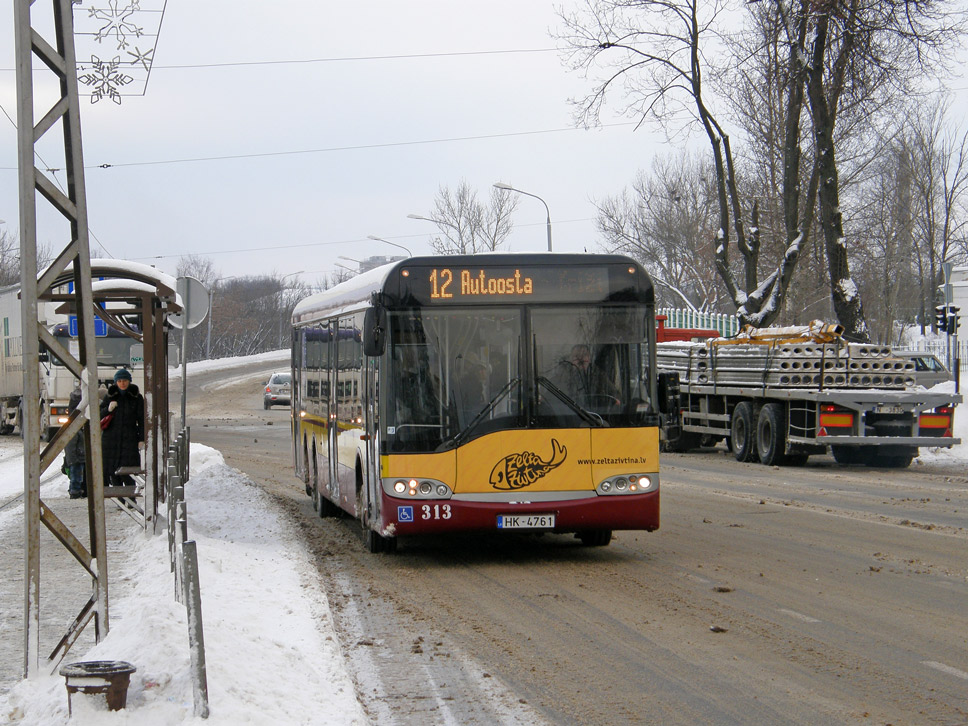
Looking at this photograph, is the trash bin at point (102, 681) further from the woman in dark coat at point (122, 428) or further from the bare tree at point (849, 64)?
the bare tree at point (849, 64)

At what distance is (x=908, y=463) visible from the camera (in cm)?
2230

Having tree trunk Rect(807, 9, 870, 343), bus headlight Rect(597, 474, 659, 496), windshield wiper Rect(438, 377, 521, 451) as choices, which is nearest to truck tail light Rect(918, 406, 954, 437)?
tree trunk Rect(807, 9, 870, 343)

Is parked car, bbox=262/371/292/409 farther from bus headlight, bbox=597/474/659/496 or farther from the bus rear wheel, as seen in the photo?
bus headlight, bbox=597/474/659/496

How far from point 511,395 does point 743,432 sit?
13921 mm

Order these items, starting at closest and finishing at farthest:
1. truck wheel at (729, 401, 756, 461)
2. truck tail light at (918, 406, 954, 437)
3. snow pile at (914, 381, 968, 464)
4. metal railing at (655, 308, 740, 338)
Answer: truck tail light at (918, 406, 954, 437)
truck wheel at (729, 401, 756, 461)
snow pile at (914, 381, 968, 464)
metal railing at (655, 308, 740, 338)

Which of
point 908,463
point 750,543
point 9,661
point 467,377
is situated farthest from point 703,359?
point 9,661

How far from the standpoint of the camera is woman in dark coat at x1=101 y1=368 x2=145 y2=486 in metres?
14.4

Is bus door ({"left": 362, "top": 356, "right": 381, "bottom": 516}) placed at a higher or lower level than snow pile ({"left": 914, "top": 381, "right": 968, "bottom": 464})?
higher

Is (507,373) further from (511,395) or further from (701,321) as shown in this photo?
(701,321)

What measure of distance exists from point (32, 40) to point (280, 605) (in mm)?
3997

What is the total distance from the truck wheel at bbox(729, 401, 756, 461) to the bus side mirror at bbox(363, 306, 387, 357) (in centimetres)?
1390

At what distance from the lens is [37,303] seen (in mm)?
6449

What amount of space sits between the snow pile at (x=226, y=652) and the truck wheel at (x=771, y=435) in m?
13.1

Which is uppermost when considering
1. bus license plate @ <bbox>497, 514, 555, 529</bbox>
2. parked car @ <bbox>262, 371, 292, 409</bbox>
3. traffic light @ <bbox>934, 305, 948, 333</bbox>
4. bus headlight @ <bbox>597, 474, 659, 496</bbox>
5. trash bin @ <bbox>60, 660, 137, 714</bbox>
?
traffic light @ <bbox>934, 305, 948, 333</bbox>
